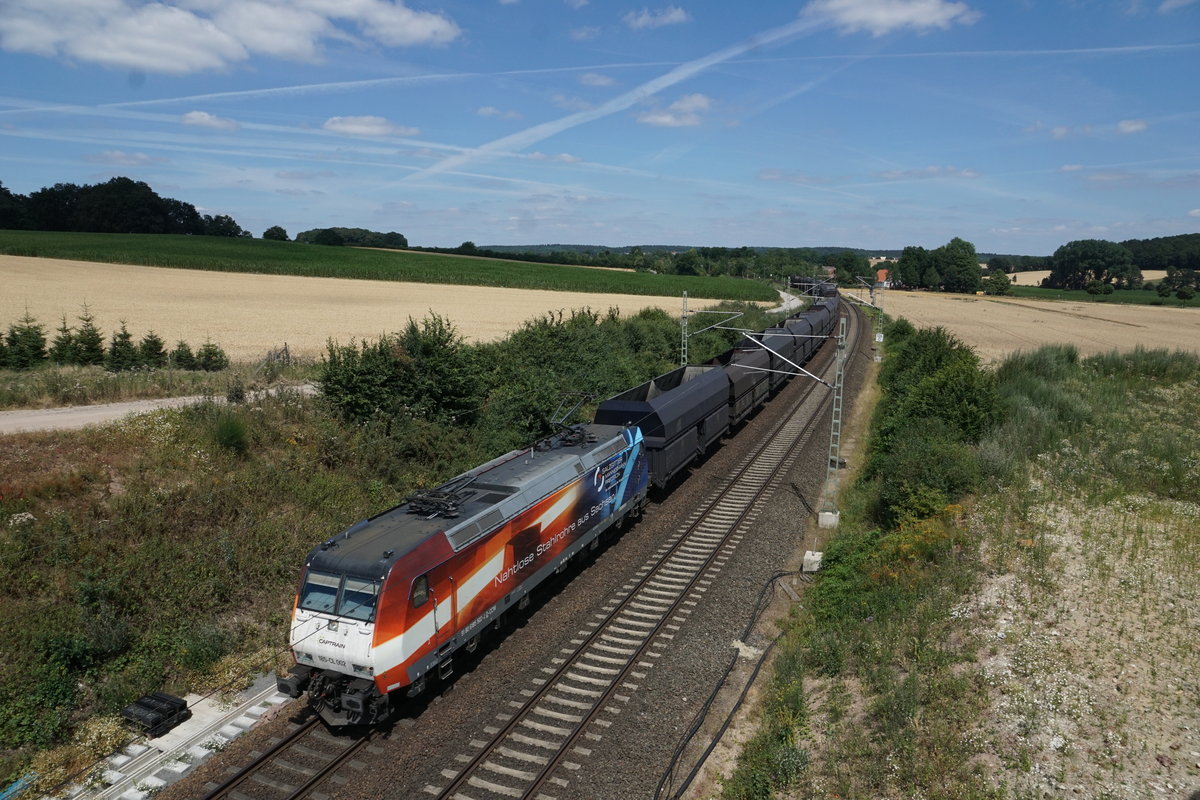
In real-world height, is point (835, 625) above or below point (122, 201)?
below

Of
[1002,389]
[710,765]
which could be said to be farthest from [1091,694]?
[1002,389]

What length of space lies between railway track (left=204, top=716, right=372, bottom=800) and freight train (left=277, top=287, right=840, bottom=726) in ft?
2.03

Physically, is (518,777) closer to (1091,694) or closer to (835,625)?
(835,625)

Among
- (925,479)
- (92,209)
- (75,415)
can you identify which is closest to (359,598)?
(925,479)

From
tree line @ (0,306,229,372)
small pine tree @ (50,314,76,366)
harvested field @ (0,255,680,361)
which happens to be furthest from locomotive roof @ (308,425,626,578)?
harvested field @ (0,255,680,361)

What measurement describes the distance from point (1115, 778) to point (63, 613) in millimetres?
18147

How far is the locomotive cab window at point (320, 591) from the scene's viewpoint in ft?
37.8

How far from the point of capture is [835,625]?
1473 cm

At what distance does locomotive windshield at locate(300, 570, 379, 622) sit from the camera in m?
Result: 11.1

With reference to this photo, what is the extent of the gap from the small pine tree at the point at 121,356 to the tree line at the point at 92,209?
330 ft

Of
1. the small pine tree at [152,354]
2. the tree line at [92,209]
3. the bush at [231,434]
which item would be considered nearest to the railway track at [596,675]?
the bush at [231,434]

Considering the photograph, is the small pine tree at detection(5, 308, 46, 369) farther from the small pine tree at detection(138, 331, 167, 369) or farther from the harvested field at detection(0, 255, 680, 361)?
the harvested field at detection(0, 255, 680, 361)

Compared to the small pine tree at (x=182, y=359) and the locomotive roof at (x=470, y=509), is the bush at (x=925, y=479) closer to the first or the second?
the locomotive roof at (x=470, y=509)

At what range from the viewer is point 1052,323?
254 ft
